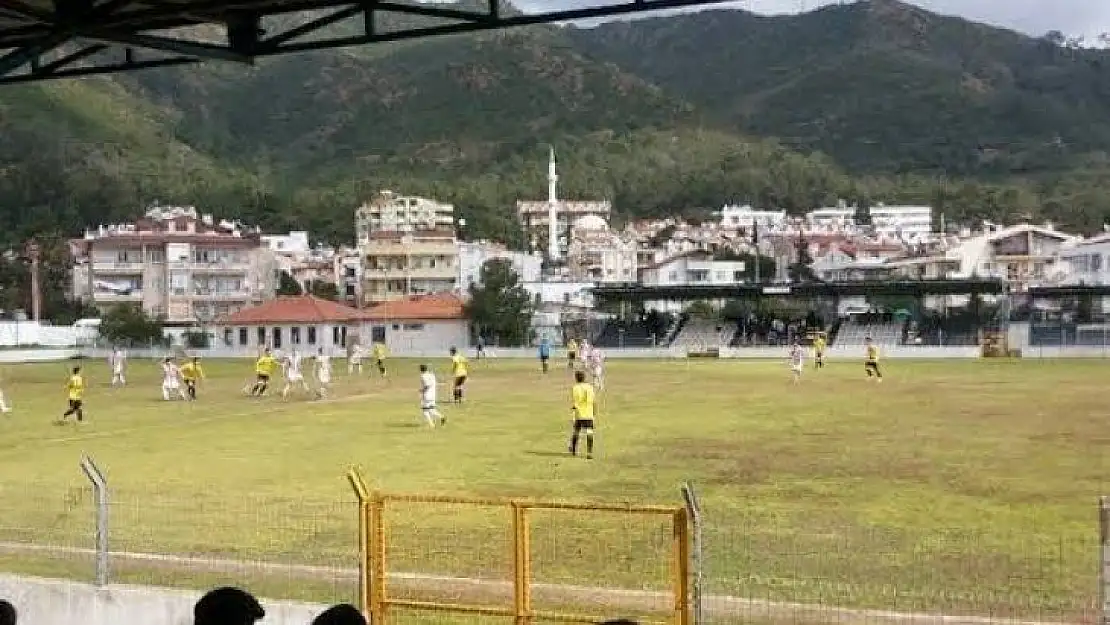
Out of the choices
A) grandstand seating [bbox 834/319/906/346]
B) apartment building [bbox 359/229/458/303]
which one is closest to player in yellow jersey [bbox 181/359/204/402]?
grandstand seating [bbox 834/319/906/346]

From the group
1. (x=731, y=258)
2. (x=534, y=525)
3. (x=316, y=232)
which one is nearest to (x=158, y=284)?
(x=316, y=232)

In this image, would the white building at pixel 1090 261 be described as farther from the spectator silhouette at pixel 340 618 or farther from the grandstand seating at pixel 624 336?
the spectator silhouette at pixel 340 618

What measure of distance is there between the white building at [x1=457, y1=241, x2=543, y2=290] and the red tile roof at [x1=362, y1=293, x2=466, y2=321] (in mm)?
13063

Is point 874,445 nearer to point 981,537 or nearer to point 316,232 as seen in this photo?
point 981,537

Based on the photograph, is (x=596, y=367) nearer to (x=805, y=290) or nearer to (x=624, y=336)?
(x=805, y=290)

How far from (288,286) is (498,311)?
3845cm

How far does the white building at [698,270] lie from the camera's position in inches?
5330

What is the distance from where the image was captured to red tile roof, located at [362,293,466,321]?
9525cm

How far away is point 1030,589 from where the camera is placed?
468 inches

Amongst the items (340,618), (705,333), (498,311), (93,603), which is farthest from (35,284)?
(340,618)

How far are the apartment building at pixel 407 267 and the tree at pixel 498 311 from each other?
81.3 feet

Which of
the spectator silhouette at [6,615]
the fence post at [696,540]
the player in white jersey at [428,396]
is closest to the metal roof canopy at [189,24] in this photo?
the fence post at [696,540]

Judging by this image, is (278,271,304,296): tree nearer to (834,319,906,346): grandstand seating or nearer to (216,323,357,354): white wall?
(216,323,357,354): white wall

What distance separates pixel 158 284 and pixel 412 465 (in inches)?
3879
